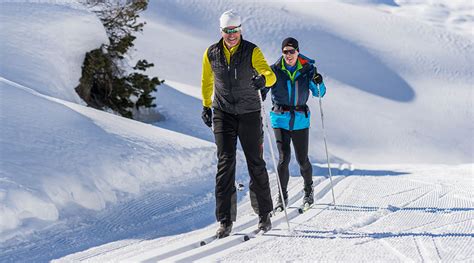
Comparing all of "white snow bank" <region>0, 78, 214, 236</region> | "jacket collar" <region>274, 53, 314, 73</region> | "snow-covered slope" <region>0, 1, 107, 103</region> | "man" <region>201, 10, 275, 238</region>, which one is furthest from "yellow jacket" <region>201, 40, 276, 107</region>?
"snow-covered slope" <region>0, 1, 107, 103</region>

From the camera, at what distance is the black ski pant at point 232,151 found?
6652 millimetres

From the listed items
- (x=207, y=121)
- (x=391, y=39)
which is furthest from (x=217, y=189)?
(x=391, y=39)

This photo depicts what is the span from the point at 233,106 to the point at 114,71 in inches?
370

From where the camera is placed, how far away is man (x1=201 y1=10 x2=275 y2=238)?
6.44 meters

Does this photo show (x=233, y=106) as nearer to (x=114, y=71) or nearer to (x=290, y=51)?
(x=290, y=51)

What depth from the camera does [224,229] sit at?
261 inches

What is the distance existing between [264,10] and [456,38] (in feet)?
44.3

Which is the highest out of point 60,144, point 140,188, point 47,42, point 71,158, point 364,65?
point 47,42

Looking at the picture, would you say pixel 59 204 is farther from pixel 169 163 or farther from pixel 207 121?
pixel 169 163

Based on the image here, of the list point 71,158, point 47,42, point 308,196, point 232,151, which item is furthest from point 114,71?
point 232,151

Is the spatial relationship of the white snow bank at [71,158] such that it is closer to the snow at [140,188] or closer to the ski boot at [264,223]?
the snow at [140,188]

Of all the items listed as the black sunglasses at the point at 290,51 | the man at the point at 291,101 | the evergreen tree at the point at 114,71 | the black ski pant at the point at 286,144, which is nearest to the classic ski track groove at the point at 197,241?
the man at the point at 291,101

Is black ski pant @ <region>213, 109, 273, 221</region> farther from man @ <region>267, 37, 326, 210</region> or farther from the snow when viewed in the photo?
man @ <region>267, 37, 326, 210</region>

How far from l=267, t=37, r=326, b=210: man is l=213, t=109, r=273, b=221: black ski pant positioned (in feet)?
4.28
